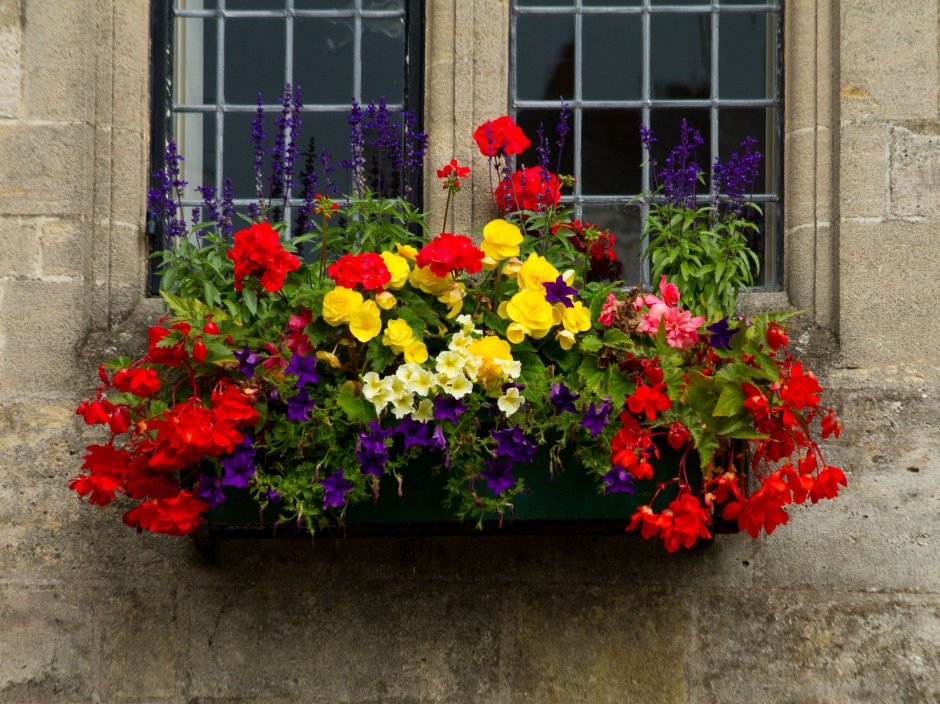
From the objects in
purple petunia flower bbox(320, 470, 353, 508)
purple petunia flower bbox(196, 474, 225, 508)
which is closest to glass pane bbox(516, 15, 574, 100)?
purple petunia flower bbox(320, 470, 353, 508)

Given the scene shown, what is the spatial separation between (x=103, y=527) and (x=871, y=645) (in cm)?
204

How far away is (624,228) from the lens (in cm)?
379

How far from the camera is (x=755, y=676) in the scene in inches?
133

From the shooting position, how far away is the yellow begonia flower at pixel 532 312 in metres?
3.09

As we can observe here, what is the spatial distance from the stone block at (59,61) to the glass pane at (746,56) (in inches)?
71.4

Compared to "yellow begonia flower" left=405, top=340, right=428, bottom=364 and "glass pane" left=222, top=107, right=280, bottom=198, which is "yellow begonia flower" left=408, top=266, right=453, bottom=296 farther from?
"glass pane" left=222, top=107, right=280, bottom=198

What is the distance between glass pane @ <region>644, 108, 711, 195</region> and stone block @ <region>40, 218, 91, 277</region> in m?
1.61

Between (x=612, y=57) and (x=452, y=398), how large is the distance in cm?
136

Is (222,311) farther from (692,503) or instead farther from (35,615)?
(692,503)

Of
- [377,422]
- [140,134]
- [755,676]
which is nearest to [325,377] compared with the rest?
[377,422]

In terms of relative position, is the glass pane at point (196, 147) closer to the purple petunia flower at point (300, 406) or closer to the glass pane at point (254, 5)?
the glass pane at point (254, 5)

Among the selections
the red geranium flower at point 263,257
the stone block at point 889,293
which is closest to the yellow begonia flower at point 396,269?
the red geranium flower at point 263,257

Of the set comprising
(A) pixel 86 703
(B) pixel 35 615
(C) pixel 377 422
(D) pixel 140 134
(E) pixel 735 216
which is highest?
(D) pixel 140 134

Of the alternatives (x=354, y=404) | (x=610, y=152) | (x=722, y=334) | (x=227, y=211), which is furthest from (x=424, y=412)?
(x=610, y=152)
